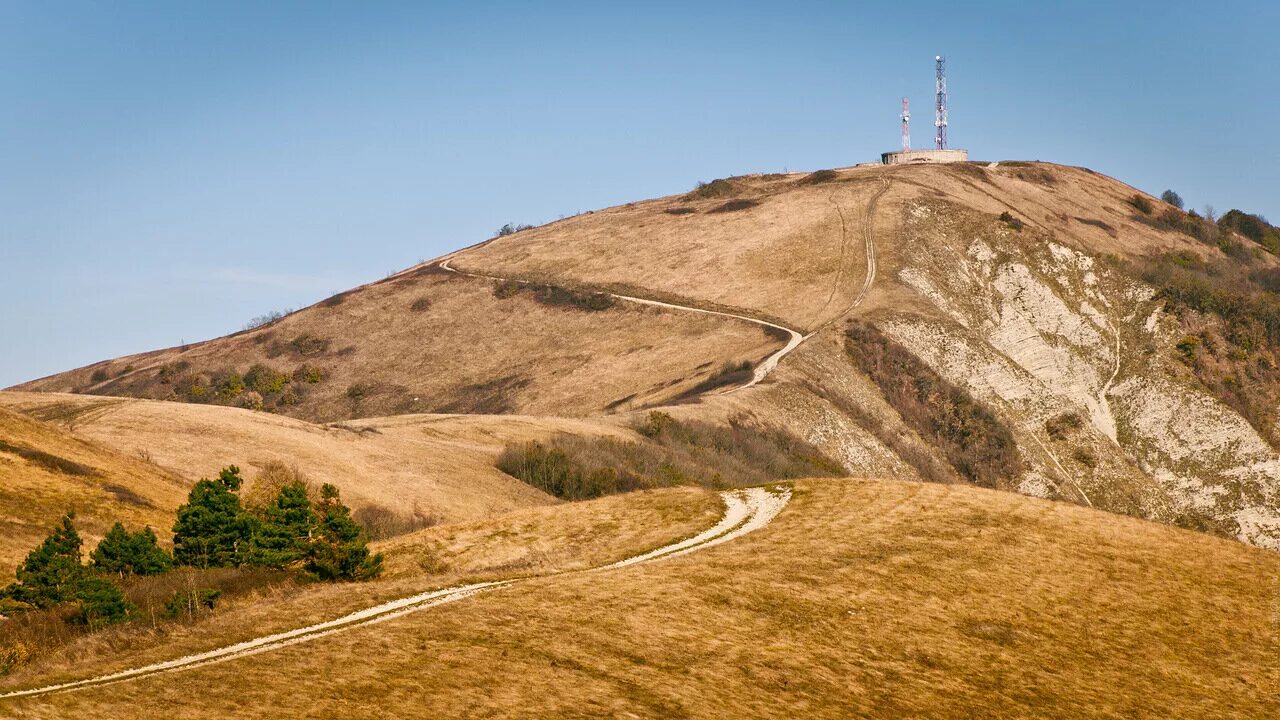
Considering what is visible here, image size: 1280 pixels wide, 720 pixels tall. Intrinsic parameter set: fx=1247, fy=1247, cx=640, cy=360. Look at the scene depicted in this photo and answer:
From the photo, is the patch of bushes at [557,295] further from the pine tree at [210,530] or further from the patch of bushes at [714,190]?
the pine tree at [210,530]

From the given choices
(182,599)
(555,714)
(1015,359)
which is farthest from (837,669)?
(1015,359)

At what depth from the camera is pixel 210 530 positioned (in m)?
37.9

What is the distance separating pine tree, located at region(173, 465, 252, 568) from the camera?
37219mm

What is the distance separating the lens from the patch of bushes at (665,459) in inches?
2788

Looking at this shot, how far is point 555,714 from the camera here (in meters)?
19.7

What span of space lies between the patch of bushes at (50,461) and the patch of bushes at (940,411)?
77.0 metres

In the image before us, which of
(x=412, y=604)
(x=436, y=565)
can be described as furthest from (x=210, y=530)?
(x=412, y=604)

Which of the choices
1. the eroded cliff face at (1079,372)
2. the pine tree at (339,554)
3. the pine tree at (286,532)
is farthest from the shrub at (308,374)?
the pine tree at (339,554)

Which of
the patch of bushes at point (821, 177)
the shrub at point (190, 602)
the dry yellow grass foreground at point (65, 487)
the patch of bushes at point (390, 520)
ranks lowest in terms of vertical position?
the patch of bushes at point (390, 520)

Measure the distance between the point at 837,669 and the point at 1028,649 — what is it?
4918 mm

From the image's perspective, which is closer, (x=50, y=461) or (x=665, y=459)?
(x=50, y=461)

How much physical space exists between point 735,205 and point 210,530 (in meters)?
142

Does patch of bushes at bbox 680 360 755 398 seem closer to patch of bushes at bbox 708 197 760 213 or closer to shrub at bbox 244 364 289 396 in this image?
shrub at bbox 244 364 289 396

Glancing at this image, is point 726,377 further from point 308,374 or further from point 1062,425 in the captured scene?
point 308,374
